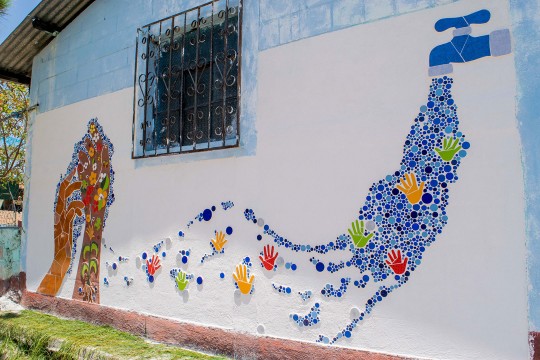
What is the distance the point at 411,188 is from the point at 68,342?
3.44 m

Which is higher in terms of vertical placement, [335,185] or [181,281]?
[335,185]

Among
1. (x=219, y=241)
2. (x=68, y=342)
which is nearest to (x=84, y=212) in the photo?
(x=68, y=342)

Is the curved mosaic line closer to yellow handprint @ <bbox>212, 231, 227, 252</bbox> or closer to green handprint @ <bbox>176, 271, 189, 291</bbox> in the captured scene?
yellow handprint @ <bbox>212, 231, 227, 252</bbox>

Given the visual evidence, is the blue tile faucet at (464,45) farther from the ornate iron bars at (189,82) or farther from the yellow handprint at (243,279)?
the yellow handprint at (243,279)

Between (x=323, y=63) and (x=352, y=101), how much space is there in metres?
0.43

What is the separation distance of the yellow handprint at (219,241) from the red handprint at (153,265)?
76 centimetres

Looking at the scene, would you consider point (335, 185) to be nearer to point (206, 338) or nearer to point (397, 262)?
point (397, 262)

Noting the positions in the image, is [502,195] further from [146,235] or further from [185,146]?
[146,235]

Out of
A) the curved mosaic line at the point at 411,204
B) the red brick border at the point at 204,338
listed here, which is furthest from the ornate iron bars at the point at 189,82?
the red brick border at the point at 204,338

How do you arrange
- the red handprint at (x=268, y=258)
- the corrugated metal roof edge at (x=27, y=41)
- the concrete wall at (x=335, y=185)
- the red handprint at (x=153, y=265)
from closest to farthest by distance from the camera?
the concrete wall at (x=335, y=185) → the red handprint at (x=268, y=258) → the red handprint at (x=153, y=265) → the corrugated metal roof edge at (x=27, y=41)

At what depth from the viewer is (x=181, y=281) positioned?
421 centimetres

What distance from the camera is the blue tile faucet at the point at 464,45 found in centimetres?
286

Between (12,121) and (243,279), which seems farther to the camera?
(12,121)

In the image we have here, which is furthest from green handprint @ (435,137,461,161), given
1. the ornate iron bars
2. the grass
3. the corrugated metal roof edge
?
the corrugated metal roof edge
